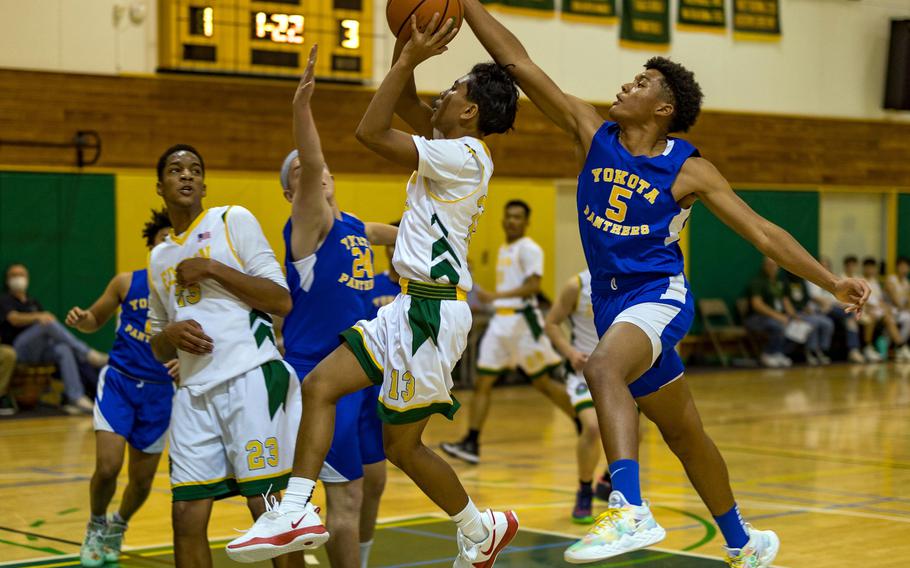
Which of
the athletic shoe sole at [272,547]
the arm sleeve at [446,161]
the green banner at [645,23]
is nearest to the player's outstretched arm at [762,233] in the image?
the arm sleeve at [446,161]

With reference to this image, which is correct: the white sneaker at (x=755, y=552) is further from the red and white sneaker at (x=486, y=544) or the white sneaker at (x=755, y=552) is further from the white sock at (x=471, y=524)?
the white sock at (x=471, y=524)

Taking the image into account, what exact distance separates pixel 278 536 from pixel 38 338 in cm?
948

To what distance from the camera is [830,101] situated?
70.3ft

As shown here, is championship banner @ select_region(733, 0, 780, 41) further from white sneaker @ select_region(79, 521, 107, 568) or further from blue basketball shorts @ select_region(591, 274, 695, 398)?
blue basketball shorts @ select_region(591, 274, 695, 398)

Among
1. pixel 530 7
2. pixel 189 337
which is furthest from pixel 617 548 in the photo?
pixel 530 7

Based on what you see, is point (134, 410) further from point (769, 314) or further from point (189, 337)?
point (769, 314)

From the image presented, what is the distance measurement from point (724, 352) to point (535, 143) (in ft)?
14.8

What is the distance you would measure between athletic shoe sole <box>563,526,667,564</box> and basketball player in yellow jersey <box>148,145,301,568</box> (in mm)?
1383

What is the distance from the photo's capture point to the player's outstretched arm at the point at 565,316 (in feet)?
28.2

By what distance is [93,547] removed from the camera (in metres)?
6.85

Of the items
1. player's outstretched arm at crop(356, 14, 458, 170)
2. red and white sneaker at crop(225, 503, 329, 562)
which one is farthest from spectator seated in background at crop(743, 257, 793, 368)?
red and white sneaker at crop(225, 503, 329, 562)

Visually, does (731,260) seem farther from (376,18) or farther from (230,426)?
(230,426)

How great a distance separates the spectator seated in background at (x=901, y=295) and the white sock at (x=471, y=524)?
55.3ft

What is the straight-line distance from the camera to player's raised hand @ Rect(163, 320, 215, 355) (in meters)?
5.25
